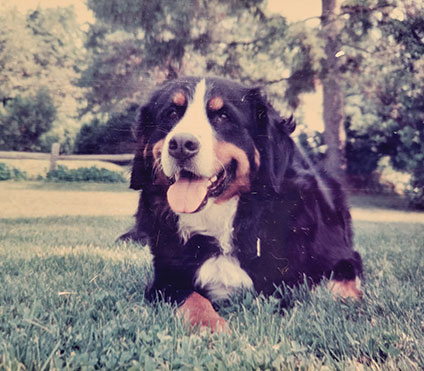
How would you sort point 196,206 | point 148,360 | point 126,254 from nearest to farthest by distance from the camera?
point 148,360 → point 196,206 → point 126,254

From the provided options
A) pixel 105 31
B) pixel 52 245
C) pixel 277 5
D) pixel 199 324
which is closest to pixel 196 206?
pixel 199 324

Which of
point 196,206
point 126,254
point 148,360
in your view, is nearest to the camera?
point 148,360

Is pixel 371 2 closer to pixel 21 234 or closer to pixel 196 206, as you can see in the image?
pixel 196 206

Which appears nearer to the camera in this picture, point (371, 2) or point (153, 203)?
point (153, 203)

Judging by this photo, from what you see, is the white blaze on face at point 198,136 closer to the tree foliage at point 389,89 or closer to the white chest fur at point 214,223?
the white chest fur at point 214,223

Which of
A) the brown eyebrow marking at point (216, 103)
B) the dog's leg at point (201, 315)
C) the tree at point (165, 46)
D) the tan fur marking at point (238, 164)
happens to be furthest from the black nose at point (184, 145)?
the dog's leg at point (201, 315)

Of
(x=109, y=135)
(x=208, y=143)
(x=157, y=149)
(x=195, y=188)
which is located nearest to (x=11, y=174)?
(x=109, y=135)

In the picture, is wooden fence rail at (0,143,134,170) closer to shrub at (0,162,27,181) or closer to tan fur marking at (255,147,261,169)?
shrub at (0,162,27,181)
